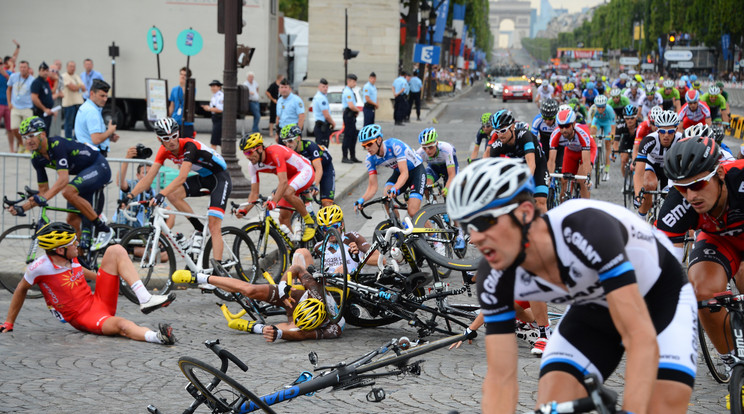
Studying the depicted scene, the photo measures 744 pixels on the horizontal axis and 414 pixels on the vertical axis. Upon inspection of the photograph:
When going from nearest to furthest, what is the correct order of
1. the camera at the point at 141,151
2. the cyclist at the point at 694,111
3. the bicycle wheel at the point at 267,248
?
the bicycle wheel at the point at 267,248 → the camera at the point at 141,151 → the cyclist at the point at 694,111

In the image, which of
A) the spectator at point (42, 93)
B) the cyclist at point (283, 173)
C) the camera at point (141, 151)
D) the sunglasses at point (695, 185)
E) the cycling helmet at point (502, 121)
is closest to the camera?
the sunglasses at point (695, 185)

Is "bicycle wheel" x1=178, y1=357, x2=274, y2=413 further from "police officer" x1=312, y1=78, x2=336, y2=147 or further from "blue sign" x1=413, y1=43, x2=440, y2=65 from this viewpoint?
"blue sign" x1=413, y1=43, x2=440, y2=65

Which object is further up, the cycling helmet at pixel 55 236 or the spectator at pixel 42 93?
the spectator at pixel 42 93

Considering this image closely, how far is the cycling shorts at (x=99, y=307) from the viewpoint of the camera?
824 cm

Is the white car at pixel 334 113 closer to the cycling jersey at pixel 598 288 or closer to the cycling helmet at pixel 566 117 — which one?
the cycling helmet at pixel 566 117

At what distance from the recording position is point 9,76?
2161cm

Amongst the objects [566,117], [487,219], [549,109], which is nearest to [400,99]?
[549,109]

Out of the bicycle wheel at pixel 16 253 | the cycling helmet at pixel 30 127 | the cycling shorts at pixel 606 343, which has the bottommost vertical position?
the bicycle wheel at pixel 16 253

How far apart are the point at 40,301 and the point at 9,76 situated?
43.2 ft

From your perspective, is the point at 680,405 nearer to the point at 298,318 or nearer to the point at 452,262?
the point at 298,318

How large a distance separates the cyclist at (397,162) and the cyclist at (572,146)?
10.9 feet

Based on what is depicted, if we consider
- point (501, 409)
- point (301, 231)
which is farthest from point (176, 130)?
point (501, 409)

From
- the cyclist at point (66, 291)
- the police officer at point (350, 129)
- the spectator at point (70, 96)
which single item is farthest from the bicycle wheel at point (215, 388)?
the spectator at point (70, 96)

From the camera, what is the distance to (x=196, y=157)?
1045 cm
